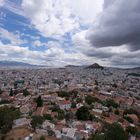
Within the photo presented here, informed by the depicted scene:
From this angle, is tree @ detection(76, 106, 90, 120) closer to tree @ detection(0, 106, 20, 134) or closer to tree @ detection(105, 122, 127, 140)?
tree @ detection(0, 106, 20, 134)

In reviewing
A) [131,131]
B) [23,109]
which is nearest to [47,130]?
[131,131]

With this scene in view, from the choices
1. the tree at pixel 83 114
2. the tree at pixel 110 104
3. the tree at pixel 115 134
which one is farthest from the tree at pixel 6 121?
the tree at pixel 110 104

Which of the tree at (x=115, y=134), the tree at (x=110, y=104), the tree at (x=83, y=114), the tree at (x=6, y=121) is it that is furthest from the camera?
the tree at (x=110, y=104)

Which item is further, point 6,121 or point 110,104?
point 110,104

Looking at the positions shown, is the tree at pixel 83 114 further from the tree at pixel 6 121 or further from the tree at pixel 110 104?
the tree at pixel 110 104

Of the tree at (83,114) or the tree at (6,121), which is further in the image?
the tree at (83,114)

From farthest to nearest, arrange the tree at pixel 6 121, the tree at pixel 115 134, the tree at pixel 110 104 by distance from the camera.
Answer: the tree at pixel 110 104 → the tree at pixel 6 121 → the tree at pixel 115 134

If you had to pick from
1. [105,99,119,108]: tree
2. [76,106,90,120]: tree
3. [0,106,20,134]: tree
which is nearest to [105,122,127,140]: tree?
[76,106,90,120]: tree

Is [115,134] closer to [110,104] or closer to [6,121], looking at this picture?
[6,121]

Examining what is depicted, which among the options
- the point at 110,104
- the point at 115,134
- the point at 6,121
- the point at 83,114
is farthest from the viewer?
the point at 110,104

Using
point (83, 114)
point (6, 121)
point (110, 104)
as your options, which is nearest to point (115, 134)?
point (83, 114)

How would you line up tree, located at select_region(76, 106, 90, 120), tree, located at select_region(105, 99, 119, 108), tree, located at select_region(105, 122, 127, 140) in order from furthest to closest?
tree, located at select_region(105, 99, 119, 108) → tree, located at select_region(76, 106, 90, 120) → tree, located at select_region(105, 122, 127, 140)

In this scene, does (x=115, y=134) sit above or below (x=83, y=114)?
above
